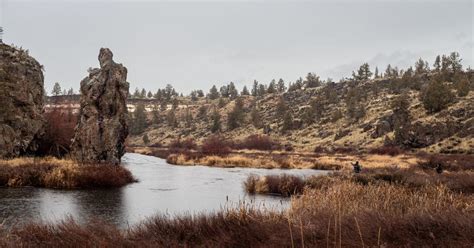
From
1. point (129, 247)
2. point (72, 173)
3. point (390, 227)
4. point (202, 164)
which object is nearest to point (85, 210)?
point (72, 173)

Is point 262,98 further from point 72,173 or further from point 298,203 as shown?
point 298,203

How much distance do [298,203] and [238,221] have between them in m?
5.23

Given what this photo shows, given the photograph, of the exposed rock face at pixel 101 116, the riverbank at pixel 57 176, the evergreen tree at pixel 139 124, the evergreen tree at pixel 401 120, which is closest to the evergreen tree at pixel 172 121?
the evergreen tree at pixel 139 124

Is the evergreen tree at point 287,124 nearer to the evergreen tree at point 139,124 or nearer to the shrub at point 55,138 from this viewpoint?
the evergreen tree at point 139,124

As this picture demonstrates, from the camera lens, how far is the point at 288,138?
10981 cm

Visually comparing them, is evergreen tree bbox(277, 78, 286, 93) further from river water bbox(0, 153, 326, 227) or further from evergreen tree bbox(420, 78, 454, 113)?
river water bbox(0, 153, 326, 227)

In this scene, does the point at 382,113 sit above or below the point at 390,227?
above

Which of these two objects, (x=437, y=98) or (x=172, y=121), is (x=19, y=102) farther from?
(x=172, y=121)

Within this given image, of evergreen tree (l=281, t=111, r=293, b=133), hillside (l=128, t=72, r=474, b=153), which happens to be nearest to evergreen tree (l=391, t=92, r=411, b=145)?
hillside (l=128, t=72, r=474, b=153)

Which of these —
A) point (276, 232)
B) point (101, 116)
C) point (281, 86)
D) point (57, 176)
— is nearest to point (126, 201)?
point (57, 176)

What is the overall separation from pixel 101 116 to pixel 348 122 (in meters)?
77.0

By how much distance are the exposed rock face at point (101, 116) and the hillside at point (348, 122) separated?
49.4 meters

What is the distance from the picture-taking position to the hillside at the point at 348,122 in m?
76.1

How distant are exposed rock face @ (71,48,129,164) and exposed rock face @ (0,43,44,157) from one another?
5.67m
